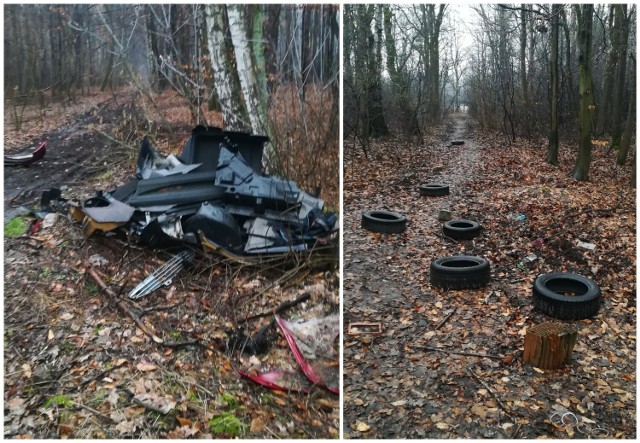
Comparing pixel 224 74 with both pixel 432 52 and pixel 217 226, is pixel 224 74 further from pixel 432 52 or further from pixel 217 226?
pixel 432 52

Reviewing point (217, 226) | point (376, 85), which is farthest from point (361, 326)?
point (376, 85)

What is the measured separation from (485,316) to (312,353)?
7.48ft

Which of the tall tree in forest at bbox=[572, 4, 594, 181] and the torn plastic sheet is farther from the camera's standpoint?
the tall tree in forest at bbox=[572, 4, 594, 181]

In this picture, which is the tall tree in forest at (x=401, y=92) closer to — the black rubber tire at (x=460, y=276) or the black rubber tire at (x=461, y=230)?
the black rubber tire at (x=461, y=230)

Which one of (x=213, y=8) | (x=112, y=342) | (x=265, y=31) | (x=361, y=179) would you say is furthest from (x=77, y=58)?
(x=361, y=179)

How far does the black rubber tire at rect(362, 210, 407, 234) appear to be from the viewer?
5672 mm

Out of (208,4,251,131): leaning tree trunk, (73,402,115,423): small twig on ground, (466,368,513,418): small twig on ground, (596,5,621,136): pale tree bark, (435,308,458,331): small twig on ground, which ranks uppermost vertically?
(596,5,621,136): pale tree bark

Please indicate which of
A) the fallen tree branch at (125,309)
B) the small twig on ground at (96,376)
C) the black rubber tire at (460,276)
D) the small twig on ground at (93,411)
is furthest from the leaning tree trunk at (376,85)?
the small twig on ground at (93,411)

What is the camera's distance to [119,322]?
249cm

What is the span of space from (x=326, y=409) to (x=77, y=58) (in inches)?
79.9

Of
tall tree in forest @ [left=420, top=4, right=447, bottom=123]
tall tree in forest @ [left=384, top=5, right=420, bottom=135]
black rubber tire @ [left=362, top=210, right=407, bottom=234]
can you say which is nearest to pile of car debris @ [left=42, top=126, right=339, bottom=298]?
black rubber tire @ [left=362, top=210, right=407, bottom=234]

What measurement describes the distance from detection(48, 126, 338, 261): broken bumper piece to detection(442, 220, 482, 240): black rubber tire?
363cm

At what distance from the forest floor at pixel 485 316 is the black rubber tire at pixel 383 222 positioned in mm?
91

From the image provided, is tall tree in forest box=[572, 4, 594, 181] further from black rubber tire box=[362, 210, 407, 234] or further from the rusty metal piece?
the rusty metal piece
